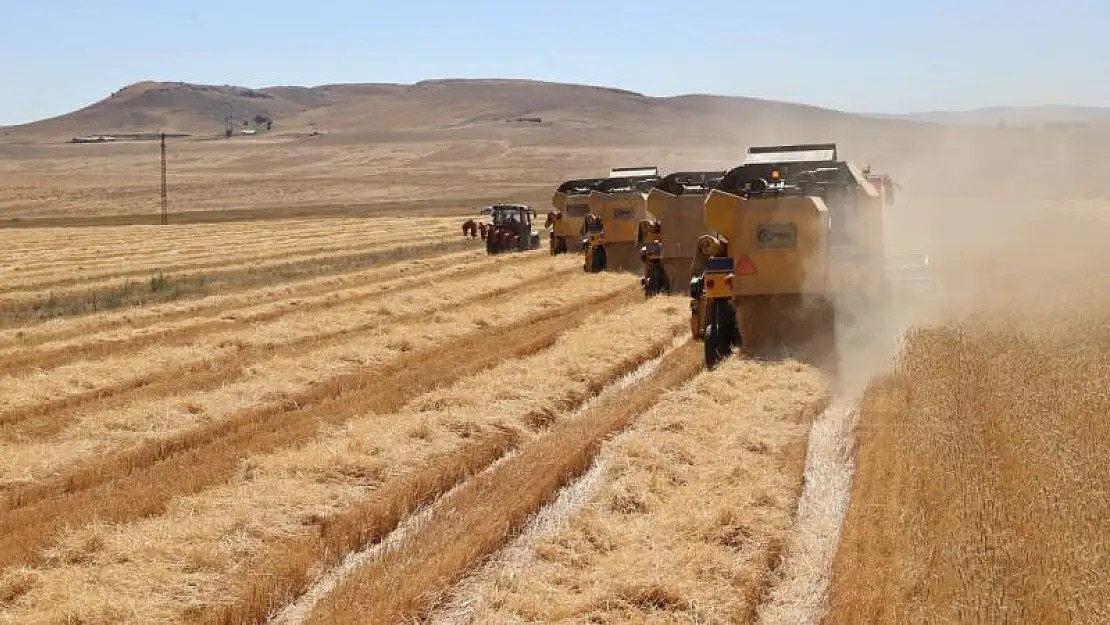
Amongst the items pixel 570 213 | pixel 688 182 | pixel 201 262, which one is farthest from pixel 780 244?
pixel 201 262

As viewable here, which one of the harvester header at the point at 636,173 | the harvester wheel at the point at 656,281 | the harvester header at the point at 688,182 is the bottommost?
the harvester wheel at the point at 656,281

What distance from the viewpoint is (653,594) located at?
6.86 meters

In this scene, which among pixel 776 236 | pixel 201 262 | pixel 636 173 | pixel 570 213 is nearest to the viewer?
pixel 776 236

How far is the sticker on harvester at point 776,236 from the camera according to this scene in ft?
48.7

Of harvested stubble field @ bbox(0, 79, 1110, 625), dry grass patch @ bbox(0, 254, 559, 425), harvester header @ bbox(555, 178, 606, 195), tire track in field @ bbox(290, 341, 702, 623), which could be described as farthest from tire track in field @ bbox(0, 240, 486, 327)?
tire track in field @ bbox(290, 341, 702, 623)

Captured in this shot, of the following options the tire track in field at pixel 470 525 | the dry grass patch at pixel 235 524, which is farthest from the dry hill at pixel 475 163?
the dry grass patch at pixel 235 524

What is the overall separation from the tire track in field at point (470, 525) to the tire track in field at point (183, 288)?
14.1 meters

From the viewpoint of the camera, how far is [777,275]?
585 inches

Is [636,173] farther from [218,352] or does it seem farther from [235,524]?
[235,524]

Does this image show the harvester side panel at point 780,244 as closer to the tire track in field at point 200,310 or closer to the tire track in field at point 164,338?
the tire track in field at point 164,338

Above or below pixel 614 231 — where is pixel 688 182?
above

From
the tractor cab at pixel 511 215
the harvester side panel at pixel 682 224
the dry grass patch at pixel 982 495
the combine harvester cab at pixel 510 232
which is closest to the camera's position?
the dry grass patch at pixel 982 495

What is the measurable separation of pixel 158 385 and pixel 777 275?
7.36m

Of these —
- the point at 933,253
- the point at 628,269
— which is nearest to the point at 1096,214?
the point at 933,253
